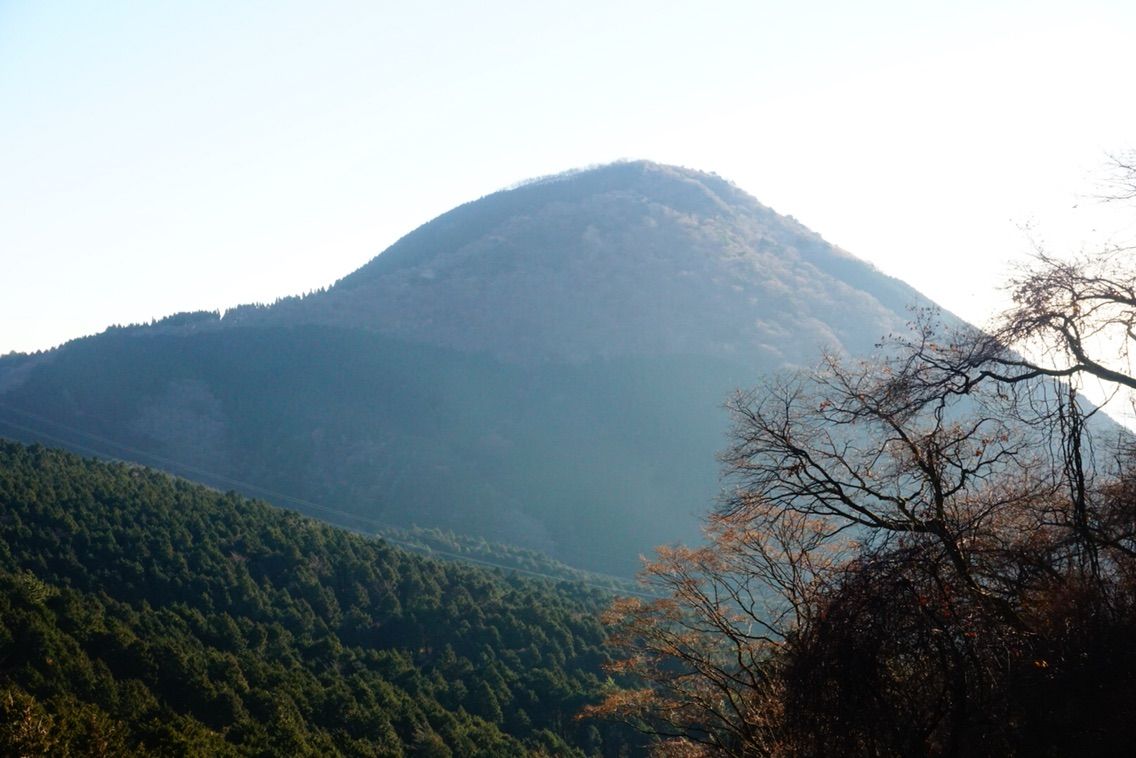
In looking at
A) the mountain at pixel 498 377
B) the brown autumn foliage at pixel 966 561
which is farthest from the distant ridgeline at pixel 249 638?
the mountain at pixel 498 377

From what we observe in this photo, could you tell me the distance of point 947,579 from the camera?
7281mm

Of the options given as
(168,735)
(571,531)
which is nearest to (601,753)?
(168,735)

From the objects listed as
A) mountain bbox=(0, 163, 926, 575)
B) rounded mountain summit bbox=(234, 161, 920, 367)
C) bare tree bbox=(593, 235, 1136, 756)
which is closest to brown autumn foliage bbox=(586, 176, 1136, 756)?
bare tree bbox=(593, 235, 1136, 756)

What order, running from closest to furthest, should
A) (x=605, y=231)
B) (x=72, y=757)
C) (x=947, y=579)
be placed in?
(x=947, y=579), (x=72, y=757), (x=605, y=231)

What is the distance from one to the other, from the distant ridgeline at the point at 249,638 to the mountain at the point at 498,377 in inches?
1865

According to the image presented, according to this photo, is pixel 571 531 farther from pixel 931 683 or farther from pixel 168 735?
pixel 931 683

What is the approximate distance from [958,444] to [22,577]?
1215 inches

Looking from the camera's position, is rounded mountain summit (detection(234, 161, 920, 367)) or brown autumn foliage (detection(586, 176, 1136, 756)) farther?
rounded mountain summit (detection(234, 161, 920, 367))

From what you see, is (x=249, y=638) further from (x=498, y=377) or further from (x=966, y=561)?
(x=498, y=377)

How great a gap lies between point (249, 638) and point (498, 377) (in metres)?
93.6

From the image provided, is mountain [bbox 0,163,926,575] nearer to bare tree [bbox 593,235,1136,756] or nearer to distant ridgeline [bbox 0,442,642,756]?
distant ridgeline [bbox 0,442,642,756]

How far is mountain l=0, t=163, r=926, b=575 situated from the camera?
104 meters

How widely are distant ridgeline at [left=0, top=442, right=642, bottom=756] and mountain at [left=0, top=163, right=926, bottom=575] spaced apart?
155 ft

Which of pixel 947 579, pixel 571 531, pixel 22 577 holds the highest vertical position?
pixel 947 579
